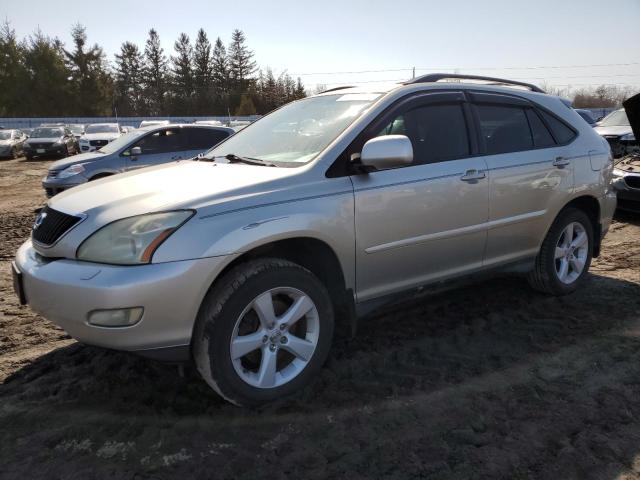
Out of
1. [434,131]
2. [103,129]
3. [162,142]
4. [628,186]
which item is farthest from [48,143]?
[434,131]

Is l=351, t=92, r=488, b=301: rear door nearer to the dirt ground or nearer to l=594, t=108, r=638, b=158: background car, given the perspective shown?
the dirt ground

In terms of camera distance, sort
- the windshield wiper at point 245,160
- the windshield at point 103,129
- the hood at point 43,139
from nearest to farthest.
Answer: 1. the windshield wiper at point 245,160
2. the hood at point 43,139
3. the windshield at point 103,129

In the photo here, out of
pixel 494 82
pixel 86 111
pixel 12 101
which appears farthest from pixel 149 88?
pixel 494 82

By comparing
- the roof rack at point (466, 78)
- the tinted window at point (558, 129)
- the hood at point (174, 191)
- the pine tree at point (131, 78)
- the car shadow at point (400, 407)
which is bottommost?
the car shadow at point (400, 407)

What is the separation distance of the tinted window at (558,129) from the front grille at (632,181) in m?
3.87

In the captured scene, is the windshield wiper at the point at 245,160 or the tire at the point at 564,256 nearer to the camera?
the windshield wiper at the point at 245,160

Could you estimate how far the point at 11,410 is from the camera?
268cm

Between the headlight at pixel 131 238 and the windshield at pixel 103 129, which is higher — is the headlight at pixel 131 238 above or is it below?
below

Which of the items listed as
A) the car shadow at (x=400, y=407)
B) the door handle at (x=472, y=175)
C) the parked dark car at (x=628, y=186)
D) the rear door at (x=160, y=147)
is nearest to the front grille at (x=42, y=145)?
the rear door at (x=160, y=147)

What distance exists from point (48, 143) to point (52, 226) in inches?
846

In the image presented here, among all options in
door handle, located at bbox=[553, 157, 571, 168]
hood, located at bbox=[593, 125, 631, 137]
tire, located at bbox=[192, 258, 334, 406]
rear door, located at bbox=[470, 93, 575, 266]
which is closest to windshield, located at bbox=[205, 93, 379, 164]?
tire, located at bbox=[192, 258, 334, 406]

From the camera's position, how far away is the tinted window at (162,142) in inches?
372

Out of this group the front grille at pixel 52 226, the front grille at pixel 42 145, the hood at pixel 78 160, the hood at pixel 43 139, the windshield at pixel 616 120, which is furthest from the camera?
the hood at pixel 43 139

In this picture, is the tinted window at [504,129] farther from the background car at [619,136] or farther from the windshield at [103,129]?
the windshield at [103,129]
